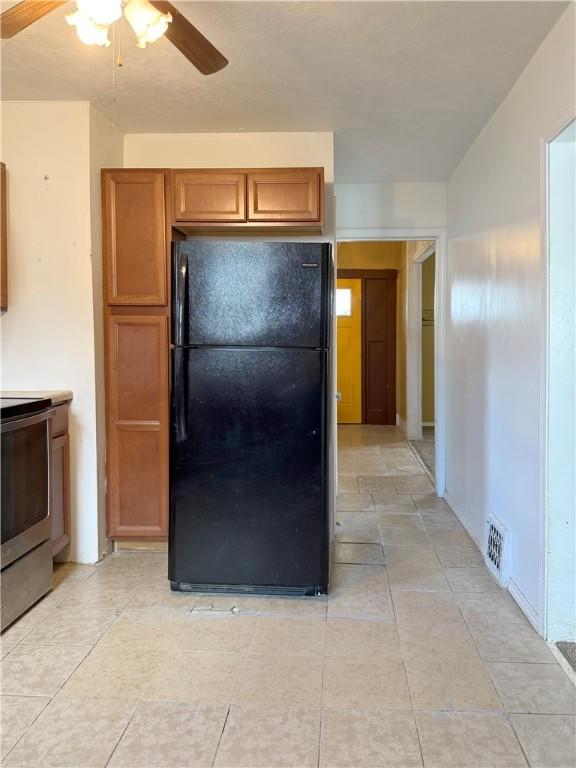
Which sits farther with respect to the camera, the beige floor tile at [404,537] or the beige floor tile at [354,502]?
the beige floor tile at [354,502]

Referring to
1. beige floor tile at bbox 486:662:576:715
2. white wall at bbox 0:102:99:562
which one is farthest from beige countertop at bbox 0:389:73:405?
beige floor tile at bbox 486:662:576:715

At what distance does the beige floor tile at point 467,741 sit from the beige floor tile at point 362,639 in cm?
37

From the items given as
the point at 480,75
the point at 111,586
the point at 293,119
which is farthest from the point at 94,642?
the point at 480,75

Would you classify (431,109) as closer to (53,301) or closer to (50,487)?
(53,301)

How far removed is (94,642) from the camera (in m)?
2.21

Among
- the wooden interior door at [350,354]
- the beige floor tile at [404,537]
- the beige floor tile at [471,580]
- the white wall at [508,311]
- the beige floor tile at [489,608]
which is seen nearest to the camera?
the white wall at [508,311]

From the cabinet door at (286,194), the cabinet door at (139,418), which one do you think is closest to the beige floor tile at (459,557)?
the cabinet door at (139,418)

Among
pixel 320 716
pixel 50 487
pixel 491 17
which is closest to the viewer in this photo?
pixel 320 716

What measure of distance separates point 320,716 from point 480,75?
8.75ft

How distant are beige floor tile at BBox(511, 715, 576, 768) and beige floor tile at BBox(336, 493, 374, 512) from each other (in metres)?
2.30

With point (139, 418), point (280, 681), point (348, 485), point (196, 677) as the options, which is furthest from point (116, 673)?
point (348, 485)

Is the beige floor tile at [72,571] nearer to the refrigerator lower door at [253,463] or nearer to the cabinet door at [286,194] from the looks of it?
the refrigerator lower door at [253,463]

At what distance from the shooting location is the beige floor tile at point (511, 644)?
210 cm

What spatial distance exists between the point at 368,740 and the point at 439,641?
0.68 m
